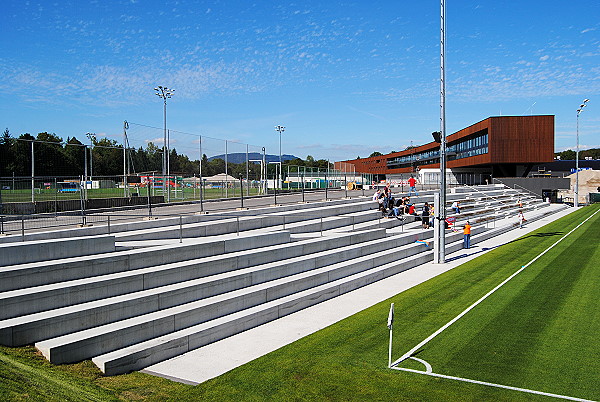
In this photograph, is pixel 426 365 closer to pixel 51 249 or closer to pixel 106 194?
pixel 51 249

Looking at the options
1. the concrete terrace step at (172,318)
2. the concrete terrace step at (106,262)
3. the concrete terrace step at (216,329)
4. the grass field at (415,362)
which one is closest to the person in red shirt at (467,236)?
the concrete terrace step at (216,329)

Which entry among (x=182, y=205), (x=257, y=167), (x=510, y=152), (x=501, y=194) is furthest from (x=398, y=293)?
(x=510, y=152)

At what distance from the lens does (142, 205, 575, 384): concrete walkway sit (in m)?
10.0

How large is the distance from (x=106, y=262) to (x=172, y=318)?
2.18 meters

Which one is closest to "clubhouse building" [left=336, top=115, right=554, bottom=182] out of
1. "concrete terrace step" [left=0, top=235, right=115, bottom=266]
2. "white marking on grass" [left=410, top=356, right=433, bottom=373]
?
"concrete terrace step" [left=0, top=235, right=115, bottom=266]

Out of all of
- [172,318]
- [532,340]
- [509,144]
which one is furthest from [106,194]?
[509,144]

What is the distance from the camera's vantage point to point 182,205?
82.5 ft

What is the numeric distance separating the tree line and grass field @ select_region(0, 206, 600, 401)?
10.8 meters

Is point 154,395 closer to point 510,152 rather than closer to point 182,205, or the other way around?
point 182,205

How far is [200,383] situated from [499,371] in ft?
18.5

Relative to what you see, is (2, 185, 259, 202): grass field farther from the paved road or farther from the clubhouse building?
the clubhouse building

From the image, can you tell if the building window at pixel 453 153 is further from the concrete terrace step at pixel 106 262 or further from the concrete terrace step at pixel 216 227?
the concrete terrace step at pixel 106 262

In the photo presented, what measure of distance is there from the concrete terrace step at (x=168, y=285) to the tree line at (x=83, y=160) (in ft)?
27.5

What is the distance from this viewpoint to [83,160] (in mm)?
20047
